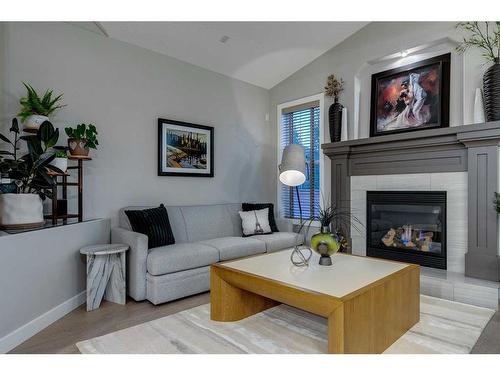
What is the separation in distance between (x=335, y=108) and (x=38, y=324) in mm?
3832

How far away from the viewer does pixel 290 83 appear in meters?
4.91

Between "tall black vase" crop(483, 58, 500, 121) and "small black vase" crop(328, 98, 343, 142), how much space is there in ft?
5.15

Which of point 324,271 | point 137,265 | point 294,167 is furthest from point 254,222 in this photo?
point 324,271

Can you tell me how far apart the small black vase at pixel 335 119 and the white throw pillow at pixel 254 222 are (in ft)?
4.52

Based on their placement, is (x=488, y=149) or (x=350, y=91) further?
(x=350, y=91)

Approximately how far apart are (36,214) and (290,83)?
3800mm

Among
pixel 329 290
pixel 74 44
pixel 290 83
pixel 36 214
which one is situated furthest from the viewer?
pixel 290 83

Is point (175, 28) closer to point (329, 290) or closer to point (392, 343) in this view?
point (329, 290)

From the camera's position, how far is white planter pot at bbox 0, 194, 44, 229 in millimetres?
2279

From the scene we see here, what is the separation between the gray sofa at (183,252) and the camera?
2.81 m

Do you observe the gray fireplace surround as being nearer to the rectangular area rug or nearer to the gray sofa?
the rectangular area rug

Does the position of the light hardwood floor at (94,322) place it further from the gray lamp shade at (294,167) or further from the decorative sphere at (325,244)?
the gray lamp shade at (294,167)

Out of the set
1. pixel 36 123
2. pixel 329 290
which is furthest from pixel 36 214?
pixel 329 290

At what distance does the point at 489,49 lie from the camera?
10.0 ft
